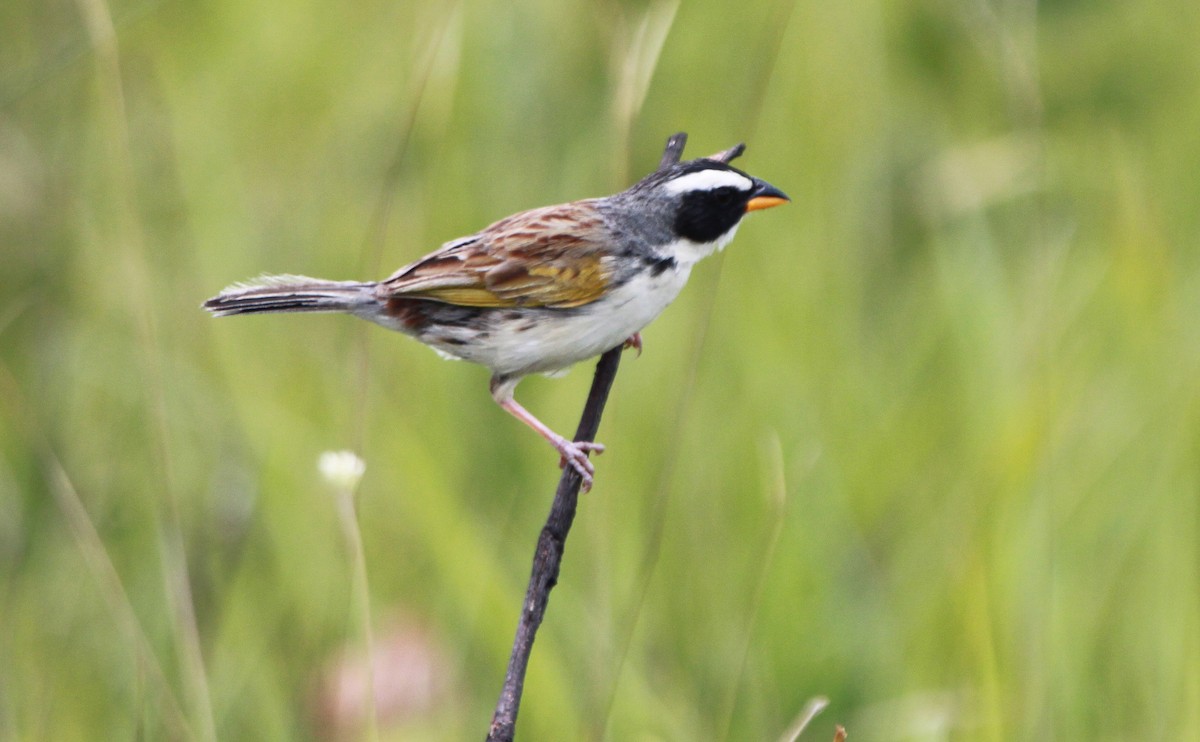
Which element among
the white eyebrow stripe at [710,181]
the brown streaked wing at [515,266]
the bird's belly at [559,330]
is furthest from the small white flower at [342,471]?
the white eyebrow stripe at [710,181]

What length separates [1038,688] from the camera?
3.24 m

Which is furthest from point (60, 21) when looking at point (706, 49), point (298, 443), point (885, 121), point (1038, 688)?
point (1038, 688)

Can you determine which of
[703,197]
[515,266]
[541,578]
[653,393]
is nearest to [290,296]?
[515,266]

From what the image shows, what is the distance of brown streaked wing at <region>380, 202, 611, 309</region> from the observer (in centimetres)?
337

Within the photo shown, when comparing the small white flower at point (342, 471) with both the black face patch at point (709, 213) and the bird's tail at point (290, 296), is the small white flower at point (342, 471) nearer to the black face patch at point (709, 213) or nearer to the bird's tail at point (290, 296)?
the bird's tail at point (290, 296)

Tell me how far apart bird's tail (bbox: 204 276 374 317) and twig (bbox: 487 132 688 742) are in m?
0.77

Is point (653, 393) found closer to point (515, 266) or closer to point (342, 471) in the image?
point (515, 266)

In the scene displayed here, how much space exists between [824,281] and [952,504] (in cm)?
104

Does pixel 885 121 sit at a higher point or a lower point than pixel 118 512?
higher

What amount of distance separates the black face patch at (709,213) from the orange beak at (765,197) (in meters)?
0.03

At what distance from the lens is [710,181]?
10.6ft

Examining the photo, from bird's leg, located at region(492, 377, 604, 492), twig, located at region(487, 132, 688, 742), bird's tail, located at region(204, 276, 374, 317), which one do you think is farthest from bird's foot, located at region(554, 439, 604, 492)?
bird's tail, located at region(204, 276, 374, 317)

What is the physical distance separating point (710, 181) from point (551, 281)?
0.44m

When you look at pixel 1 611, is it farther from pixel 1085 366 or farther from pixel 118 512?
pixel 1085 366
